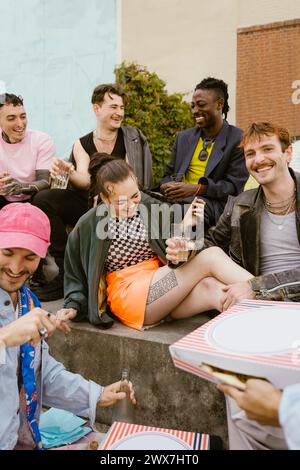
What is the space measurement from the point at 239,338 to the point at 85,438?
1.42m

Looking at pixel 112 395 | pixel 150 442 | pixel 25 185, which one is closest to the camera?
pixel 150 442

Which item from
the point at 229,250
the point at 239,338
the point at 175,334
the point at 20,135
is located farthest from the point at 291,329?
the point at 20,135

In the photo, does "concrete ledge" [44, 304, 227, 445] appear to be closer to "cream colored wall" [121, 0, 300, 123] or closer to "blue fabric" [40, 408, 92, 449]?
"blue fabric" [40, 408, 92, 449]

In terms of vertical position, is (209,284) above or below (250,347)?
below

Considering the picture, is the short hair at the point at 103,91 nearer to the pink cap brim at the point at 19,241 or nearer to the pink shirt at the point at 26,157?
the pink shirt at the point at 26,157

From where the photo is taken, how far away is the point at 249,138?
2707 millimetres

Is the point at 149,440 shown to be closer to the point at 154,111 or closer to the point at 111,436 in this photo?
the point at 111,436

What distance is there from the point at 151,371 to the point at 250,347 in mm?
1451

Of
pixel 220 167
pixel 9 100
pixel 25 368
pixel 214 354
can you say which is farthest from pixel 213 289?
pixel 9 100

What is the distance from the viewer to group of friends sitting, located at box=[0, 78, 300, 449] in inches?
71.4

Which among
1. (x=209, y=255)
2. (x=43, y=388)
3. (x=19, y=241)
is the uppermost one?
(x=19, y=241)

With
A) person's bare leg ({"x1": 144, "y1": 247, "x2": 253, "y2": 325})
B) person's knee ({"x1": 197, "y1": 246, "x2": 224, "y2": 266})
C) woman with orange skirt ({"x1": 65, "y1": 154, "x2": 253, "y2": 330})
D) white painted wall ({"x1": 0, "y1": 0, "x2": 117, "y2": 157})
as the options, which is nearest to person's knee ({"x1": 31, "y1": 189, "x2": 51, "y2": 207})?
woman with orange skirt ({"x1": 65, "y1": 154, "x2": 253, "y2": 330})

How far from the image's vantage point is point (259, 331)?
145 cm

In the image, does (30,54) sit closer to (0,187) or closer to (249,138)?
(0,187)
